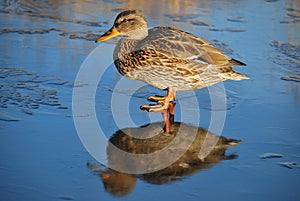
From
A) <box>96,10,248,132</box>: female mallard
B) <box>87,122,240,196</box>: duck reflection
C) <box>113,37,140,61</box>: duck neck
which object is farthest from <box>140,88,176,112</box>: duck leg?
<box>113,37,140,61</box>: duck neck

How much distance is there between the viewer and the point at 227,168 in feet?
13.4

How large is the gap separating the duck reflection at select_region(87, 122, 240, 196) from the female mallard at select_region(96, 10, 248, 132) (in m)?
0.74

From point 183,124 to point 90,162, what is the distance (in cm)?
111

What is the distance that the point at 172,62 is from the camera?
5578 mm

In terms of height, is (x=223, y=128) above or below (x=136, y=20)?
below

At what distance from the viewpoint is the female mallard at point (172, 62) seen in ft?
18.1

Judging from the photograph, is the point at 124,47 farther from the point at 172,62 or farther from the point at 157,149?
the point at 157,149

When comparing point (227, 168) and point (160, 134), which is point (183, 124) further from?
point (227, 168)

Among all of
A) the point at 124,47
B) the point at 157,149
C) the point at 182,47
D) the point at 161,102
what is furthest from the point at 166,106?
the point at 157,149

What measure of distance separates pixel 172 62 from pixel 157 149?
1.39 meters

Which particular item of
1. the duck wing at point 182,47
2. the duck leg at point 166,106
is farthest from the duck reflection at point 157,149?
the duck wing at point 182,47

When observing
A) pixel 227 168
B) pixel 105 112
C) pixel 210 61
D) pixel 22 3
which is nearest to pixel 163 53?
pixel 210 61

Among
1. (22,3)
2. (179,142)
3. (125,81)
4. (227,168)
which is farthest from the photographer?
(22,3)

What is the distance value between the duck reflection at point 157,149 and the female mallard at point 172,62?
2.41 feet
